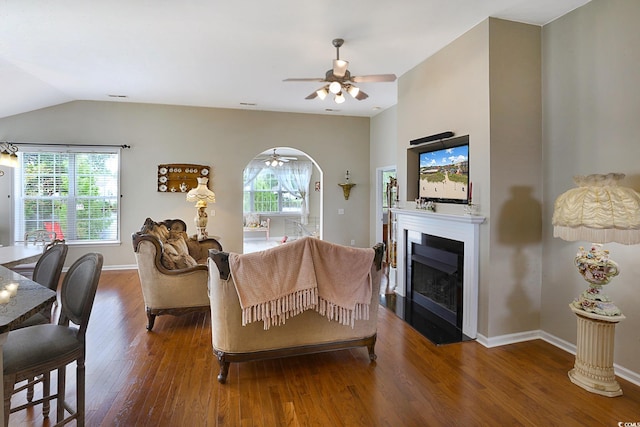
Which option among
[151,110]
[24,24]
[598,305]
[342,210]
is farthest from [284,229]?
[598,305]

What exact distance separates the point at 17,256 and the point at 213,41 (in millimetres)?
2862

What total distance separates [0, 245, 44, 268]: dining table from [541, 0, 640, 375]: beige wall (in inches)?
191

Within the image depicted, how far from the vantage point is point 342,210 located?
7.01m

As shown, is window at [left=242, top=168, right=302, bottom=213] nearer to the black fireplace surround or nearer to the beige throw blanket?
the black fireplace surround

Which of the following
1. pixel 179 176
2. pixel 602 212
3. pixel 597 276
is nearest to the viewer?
pixel 602 212

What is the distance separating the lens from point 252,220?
398 inches

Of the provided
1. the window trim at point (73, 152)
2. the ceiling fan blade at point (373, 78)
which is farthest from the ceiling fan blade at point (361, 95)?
the window trim at point (73, 152)

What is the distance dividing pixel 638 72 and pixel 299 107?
4858 mm

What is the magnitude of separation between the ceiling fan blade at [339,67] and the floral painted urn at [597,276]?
101 inches

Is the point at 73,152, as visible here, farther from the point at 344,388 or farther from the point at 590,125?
the point at 590,125

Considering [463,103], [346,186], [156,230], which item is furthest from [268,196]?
[463,103]

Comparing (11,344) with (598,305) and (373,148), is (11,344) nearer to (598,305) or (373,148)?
(598,305)

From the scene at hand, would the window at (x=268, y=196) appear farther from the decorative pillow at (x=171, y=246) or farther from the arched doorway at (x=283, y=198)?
the decorative pillow at (x=171, y=246)

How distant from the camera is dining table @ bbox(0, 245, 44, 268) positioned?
285cm
